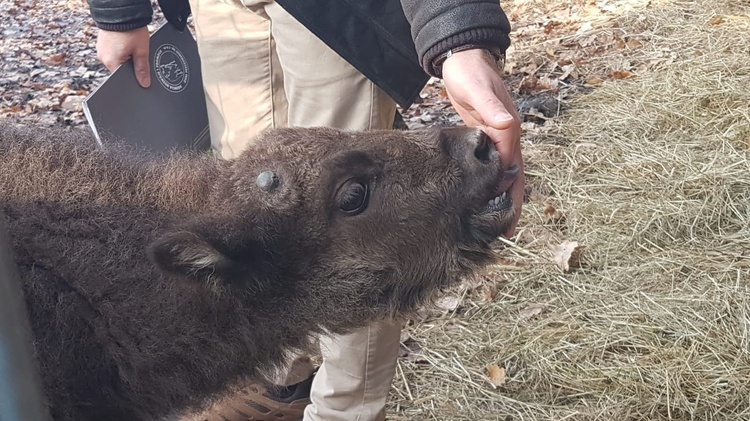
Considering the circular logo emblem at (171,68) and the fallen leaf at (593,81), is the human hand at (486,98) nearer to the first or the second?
the circular logo emblem at (171,68)

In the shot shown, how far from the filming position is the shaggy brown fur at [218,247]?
2.90m

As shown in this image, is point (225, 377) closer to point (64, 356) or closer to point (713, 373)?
point (64, 356)

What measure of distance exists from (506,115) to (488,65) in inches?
11.1

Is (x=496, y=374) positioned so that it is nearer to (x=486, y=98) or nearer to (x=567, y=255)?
(x=567, y=255)

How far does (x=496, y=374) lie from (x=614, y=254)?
149 centimetres

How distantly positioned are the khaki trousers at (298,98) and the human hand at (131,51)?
31cm

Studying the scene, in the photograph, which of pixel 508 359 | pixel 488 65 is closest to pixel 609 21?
pixel 508 359

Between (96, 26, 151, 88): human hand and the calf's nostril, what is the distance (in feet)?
6.64

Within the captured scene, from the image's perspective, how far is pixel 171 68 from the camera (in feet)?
15.1

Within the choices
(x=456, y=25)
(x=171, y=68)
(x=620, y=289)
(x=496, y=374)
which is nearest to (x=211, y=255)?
(x=456, y=25)

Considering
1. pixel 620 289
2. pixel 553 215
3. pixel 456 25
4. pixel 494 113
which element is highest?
pixel 456 25

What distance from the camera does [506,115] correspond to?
9.55 feet

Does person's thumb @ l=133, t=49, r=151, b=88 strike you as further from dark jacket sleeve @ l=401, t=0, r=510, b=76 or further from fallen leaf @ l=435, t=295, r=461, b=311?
fallen leaf @ l=435, t=295, r=461, b=311

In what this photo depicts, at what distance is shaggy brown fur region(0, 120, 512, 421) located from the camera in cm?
290
